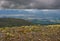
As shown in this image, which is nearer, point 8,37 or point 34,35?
point 8,37

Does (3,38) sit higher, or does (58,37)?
(3,38)

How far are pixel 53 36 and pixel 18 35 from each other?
13.3 ft

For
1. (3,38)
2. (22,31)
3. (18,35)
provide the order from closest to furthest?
1. (3,38)
2. (18,35)
3. (22,31)

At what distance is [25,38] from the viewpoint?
20.7 meters

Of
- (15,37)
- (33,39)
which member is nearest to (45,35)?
(33,39)

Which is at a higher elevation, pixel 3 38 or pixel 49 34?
pixel 3 38

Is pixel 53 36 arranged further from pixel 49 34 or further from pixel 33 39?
pixel 33 39

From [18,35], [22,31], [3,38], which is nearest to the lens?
[3,38]

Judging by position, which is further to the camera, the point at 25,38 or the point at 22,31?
the point at 22,31

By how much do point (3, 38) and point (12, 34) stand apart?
1973 mm

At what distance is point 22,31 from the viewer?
2369cm

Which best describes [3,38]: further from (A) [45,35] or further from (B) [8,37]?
(A) [45,35]

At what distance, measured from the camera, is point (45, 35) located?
22406 mm

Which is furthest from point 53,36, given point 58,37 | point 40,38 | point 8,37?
point 8,37
